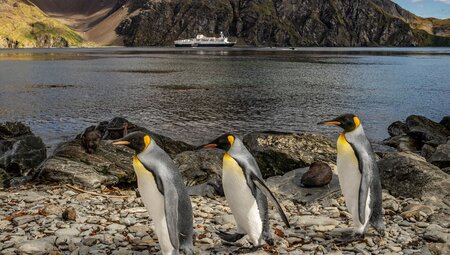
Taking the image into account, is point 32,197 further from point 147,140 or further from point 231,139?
point 231,139

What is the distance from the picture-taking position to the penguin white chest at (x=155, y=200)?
6.37 meters

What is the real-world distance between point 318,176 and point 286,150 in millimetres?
2934

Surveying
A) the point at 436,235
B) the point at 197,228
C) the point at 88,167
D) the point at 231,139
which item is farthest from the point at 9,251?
the point at 436,235

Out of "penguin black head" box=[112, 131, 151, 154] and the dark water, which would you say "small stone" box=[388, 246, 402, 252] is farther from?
the dark water

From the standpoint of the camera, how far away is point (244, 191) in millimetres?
7098

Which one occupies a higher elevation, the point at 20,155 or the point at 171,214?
the point at 171,214

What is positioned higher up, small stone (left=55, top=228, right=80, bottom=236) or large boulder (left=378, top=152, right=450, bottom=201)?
large boulder (left=378, top=152, right=450, bottom=201)

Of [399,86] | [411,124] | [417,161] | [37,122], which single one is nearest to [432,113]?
[411,124]

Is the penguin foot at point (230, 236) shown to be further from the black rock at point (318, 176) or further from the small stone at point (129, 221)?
the black rock at point (318, 176)

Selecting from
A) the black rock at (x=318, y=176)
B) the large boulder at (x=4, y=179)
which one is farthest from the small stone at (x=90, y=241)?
the large boulder at (x=4, y=179)

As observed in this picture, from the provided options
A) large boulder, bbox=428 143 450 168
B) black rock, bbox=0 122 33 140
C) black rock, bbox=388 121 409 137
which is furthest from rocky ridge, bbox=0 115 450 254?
black rock, bbox=388 121 409 137

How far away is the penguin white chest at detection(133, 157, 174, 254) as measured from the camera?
20.9ft

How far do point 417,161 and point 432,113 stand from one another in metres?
27.3

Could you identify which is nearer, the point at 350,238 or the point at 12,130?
the point at 350,238
